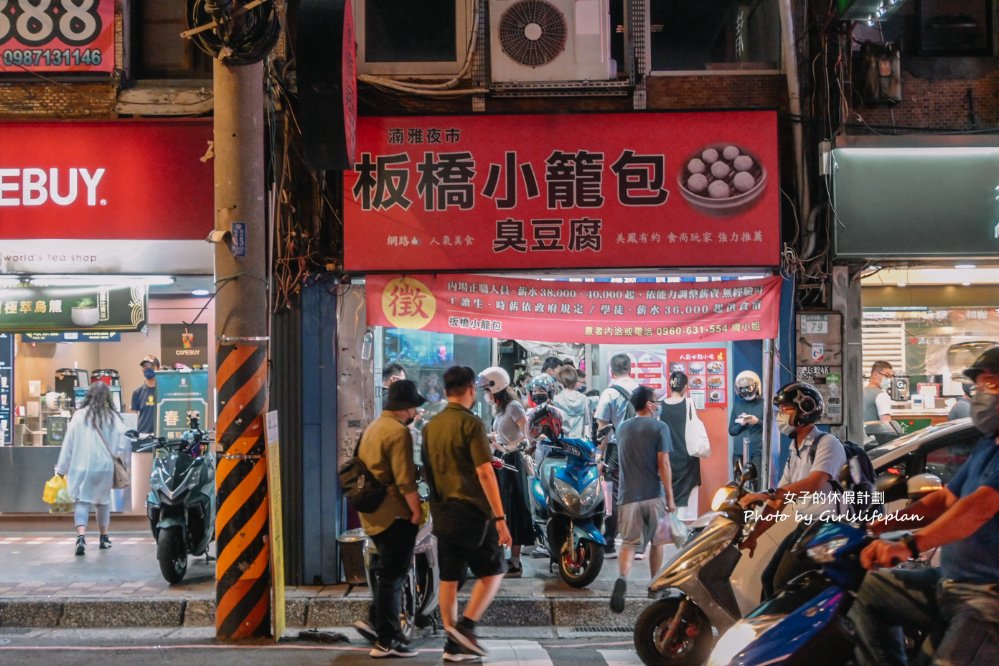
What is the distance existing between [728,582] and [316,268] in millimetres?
5494

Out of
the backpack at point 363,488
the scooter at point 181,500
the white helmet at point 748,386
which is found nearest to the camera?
the backpack at point 363,488

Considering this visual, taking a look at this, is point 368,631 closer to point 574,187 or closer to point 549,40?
point 574,187

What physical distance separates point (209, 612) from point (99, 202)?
4.40 metres

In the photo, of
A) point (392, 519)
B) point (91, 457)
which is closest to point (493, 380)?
point (392, 519)

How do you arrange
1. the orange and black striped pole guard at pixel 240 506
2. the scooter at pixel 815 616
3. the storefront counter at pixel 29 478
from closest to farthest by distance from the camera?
1. the scooter at pixel 815 616
2. the orange and black striped pole guard at pixel 240 506
3. the storefront counter at pixel 29 478

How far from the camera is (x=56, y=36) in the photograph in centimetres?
1065

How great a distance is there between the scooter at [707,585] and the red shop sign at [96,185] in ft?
20.3

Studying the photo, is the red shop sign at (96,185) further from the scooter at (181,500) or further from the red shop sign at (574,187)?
the scooter at (181,500)

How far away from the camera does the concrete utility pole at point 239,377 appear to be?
7945 mm

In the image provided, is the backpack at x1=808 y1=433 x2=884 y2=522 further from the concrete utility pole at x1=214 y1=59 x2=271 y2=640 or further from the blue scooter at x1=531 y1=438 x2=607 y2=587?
the concrete utility pole at x1=214 y1=59 x2=271 y2=640

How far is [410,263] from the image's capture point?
33.5 feet

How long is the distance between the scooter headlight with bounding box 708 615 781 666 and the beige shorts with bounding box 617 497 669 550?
386 centimetres

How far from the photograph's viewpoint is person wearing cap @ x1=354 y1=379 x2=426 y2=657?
729cm

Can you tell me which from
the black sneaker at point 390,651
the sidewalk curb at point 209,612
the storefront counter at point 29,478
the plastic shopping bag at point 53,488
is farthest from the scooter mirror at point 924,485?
the plastic shopping bag at point 53,488
